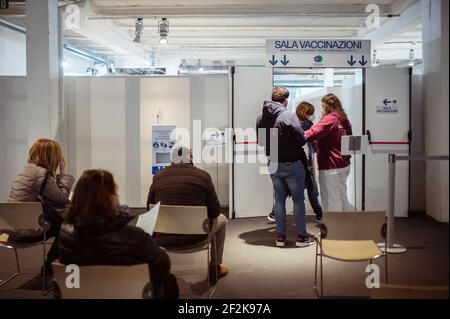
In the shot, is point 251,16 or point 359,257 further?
point 251,16

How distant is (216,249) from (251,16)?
4.18m

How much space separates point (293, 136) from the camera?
4461mm

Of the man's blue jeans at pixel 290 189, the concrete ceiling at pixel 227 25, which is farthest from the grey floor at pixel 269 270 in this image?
the concrete ceiling at pixel 227 25

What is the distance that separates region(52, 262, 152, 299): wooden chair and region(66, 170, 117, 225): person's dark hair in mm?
242

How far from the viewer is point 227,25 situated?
25.4ft

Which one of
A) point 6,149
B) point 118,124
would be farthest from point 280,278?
point 6,149

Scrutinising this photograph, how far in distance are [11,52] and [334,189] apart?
20.3 feet

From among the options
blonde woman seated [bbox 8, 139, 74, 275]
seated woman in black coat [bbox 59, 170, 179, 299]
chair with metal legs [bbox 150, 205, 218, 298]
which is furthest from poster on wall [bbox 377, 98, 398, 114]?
seated woman in black coat [bbox 59, 170, 179, 299]

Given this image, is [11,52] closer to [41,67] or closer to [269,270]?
[41,67]

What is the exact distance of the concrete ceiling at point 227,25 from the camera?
6.50 meters

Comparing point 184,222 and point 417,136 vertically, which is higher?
point 417,136

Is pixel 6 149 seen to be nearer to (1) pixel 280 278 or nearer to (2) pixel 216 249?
(2) pixel 216 249

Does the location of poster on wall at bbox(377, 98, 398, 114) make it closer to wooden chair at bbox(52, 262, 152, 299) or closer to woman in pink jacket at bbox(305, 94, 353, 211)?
woman in pink jacket at bbox(305, 94, 353, 211)

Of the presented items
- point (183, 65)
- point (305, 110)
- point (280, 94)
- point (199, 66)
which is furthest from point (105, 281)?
point (199, 66)
